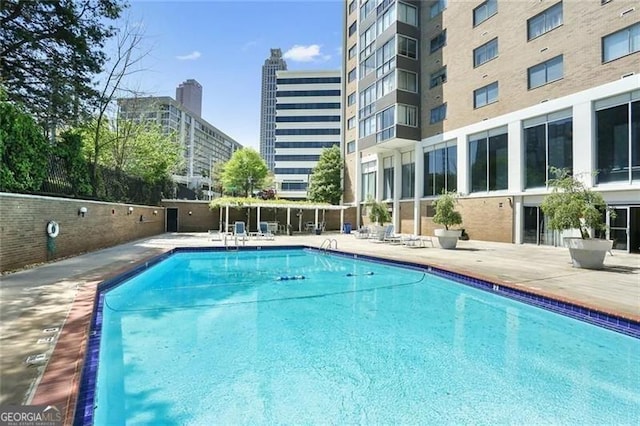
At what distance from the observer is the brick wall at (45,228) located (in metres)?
7.43

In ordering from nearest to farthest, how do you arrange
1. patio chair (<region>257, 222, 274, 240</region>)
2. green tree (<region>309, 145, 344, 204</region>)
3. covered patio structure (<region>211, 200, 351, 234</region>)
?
patio chair (<region>257, 222, 274, 240</region>) < covered patio structure (<region>211, 200, 351, 234</region>) < green tree (<region>309, 145, 344, 204</region>)

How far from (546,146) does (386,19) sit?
601 inches

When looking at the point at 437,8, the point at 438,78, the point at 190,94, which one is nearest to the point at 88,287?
the point at 438,78

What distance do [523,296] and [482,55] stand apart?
1723 centimetres

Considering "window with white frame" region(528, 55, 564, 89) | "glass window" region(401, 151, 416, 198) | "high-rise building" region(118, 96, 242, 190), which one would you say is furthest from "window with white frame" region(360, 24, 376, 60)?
"high-rise building" region(118, 96, 242, 190)

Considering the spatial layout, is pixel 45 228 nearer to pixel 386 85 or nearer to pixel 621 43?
pixel 621 43

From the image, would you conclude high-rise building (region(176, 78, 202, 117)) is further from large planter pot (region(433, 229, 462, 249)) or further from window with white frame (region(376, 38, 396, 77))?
large planter pot (region(433, 229, 462, 249))

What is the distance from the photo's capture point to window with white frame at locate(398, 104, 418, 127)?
23359mm

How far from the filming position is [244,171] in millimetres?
45812

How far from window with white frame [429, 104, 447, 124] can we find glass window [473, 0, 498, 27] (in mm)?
4796

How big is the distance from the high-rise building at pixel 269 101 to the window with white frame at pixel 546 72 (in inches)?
Result: 5079

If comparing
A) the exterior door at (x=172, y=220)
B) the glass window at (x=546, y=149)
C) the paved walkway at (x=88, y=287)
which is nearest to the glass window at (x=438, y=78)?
the glass window at (x=546, y=149)

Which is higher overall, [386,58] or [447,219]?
[386,58]

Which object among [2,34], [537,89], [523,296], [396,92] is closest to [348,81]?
[396,92]
